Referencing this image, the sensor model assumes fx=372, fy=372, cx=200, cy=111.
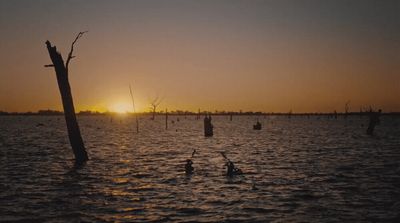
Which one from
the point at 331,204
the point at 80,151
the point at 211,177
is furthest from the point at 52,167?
the point at 331,204

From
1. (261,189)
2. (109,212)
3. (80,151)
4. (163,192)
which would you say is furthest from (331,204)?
(80,151)

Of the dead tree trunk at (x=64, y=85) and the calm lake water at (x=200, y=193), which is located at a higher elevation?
the dead tree trunk at (x=64, y=85)

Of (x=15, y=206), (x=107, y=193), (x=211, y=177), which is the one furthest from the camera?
(x=211, y=177)

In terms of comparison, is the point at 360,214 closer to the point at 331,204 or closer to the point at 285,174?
the point at 331,204

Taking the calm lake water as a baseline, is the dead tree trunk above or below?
above

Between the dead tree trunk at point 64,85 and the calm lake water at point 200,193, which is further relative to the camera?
the dead tree trunk at point 64,85

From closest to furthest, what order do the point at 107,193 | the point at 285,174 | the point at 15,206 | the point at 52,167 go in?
the point at 15,206 → the point at 107,193 → the point at 285,174 → the point at 52,167

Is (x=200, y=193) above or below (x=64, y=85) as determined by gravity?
below

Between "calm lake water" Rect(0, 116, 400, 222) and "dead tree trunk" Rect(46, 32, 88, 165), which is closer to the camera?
"calm lake water" Rect(0, 116, 400, 222)

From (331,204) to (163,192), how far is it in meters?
6.67

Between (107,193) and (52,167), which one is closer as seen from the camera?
(107,193)

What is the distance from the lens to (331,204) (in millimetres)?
13375

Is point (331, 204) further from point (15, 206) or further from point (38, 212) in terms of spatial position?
point (15, 206)

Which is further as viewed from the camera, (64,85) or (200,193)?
(64,85)
